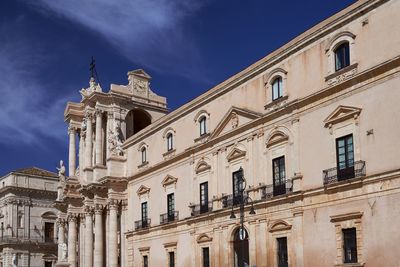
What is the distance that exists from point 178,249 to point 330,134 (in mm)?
12593

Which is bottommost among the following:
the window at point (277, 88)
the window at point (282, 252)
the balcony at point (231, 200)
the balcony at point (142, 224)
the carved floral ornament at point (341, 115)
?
the window at point (282, 252)

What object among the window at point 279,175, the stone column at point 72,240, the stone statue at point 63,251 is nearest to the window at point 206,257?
the window at point 279,175

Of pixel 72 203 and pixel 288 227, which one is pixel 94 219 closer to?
pixel 72 203

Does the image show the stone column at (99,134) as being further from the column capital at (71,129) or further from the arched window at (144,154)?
the column capital at (71,129)

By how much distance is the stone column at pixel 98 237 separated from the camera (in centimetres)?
4063

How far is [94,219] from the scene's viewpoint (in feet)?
139

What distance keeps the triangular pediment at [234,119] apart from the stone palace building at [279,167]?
0.21 ft

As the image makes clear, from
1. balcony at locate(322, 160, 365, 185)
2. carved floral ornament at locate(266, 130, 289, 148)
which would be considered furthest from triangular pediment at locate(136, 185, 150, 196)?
balcony at locate(322, 160, 365, 185)

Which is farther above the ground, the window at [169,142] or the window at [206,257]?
the window at [169,142]

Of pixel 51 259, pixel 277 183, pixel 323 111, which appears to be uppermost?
pixel 323 111

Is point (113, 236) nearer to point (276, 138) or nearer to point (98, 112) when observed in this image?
point (98, 112)

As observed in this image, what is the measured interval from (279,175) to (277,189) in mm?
581

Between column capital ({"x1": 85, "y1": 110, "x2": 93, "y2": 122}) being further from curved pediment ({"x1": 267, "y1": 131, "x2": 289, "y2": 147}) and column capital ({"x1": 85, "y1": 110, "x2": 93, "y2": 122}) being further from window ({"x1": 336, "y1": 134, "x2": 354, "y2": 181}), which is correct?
window ({"x1": 336, "y1": 134, "x2": 354, "y2": 181})

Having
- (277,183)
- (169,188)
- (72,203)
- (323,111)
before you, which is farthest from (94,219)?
(323,111)
